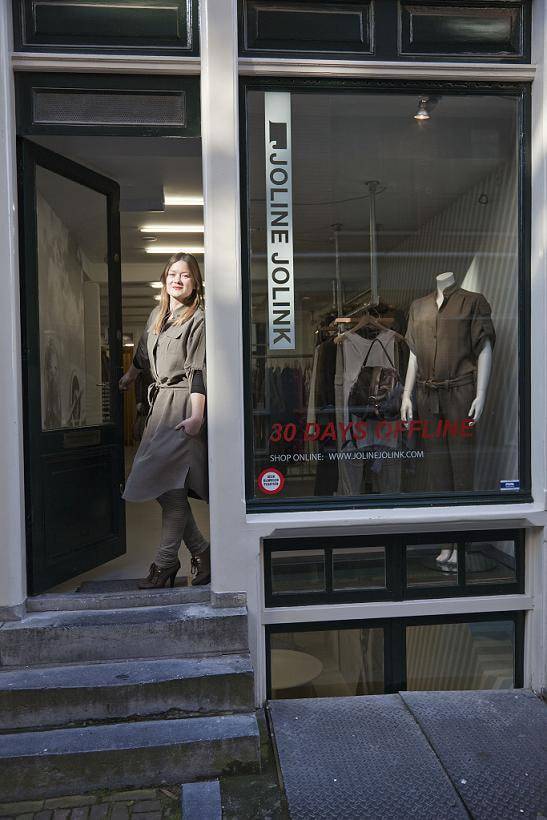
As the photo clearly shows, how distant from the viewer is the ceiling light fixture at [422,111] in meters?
4.32

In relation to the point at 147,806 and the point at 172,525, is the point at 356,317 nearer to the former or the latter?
the point at 172,525

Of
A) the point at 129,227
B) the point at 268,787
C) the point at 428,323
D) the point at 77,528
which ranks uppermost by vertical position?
the point at 129,227

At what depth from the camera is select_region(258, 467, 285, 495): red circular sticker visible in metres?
4.21

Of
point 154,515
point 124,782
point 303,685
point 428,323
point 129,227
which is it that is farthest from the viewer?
point 129,227

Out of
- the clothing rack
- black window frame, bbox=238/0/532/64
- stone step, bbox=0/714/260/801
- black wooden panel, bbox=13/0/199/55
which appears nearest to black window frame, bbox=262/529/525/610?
stone step, bbox=0/714/260/801

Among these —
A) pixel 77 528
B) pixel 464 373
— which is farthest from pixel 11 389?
pixel 464 373

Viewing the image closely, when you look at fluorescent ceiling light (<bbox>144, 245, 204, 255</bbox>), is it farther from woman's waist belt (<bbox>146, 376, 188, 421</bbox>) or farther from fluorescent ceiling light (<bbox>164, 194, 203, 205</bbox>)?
woman's waist belt (<bbox>146, 376, 188, 421</bbox>)

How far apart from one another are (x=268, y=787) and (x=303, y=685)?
926 millimetres

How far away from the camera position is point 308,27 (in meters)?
4.11

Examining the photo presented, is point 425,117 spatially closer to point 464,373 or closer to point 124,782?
point 464,373

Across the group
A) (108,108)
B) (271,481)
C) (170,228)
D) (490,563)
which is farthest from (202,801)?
(170,228)

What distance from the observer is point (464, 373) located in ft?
14.8

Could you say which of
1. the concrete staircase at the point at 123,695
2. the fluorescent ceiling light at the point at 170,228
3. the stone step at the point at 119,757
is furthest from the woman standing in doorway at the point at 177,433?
the fluorescent ceiling light at the point at 170,228

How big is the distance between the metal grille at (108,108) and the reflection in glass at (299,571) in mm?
2622
